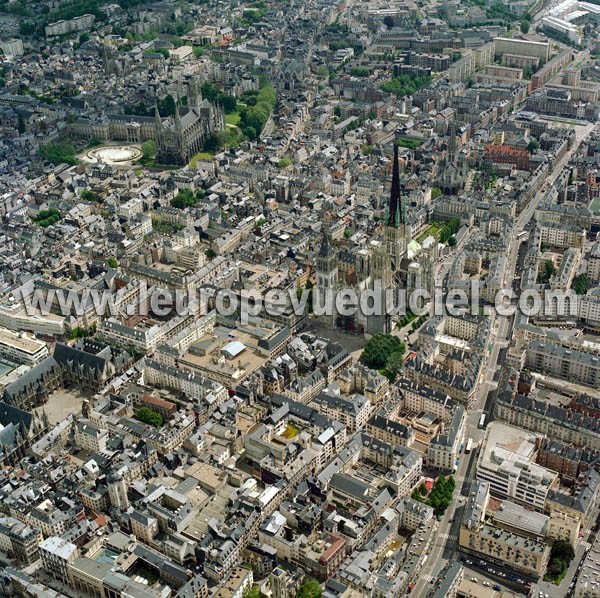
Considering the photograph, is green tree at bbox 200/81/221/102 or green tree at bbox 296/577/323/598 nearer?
green tree at bbox 296/577/323/598

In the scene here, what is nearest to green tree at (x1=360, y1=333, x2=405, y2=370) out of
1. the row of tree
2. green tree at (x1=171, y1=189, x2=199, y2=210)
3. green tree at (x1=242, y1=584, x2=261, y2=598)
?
the row of tree

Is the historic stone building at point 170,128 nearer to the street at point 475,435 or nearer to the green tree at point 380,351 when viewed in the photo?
the street at point 475,435

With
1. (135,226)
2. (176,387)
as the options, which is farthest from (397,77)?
(176,387)

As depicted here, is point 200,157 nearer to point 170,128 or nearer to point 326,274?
point 170,128

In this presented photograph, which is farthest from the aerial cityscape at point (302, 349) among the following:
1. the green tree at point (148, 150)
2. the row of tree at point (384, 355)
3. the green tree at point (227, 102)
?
the green tree at point (227, 102)

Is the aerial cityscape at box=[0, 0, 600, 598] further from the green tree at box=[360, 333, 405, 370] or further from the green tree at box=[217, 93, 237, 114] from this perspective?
the green tree at box=[217, 93, 237, 114]
